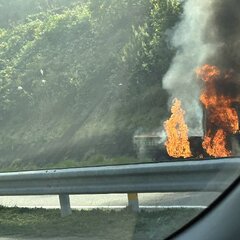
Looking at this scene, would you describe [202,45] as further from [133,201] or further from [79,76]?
[133,201]

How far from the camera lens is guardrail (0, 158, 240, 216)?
5004 millimetres

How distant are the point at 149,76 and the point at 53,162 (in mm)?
3105

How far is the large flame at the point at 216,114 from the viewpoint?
9.66 metres

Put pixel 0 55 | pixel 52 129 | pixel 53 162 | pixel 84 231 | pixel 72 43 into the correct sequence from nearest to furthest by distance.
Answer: pixel 84 231 → pixel 53 162 → pixel 52 129 → pixel 0 55 → pixel 72 43

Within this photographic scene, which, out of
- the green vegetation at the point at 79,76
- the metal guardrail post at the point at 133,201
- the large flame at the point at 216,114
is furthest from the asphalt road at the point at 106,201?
the green vegetation at the point at 79,76

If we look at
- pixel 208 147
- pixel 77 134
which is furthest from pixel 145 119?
pixel 208 147

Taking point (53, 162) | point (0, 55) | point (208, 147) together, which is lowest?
point (53, 162)

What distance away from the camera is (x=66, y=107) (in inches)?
622

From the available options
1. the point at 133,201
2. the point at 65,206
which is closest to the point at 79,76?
the point at 65,206

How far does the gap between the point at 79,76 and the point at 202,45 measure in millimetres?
3633

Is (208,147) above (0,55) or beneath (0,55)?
beneath

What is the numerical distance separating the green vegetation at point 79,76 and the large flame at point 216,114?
1031mm

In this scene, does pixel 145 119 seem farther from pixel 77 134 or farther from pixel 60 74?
pixel 60 74

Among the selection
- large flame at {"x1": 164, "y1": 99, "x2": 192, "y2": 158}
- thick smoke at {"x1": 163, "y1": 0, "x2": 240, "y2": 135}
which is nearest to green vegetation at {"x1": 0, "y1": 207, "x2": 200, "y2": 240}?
large flame at {"x1": 164, "y1": 99, "x2": 192, "y2": 158}
